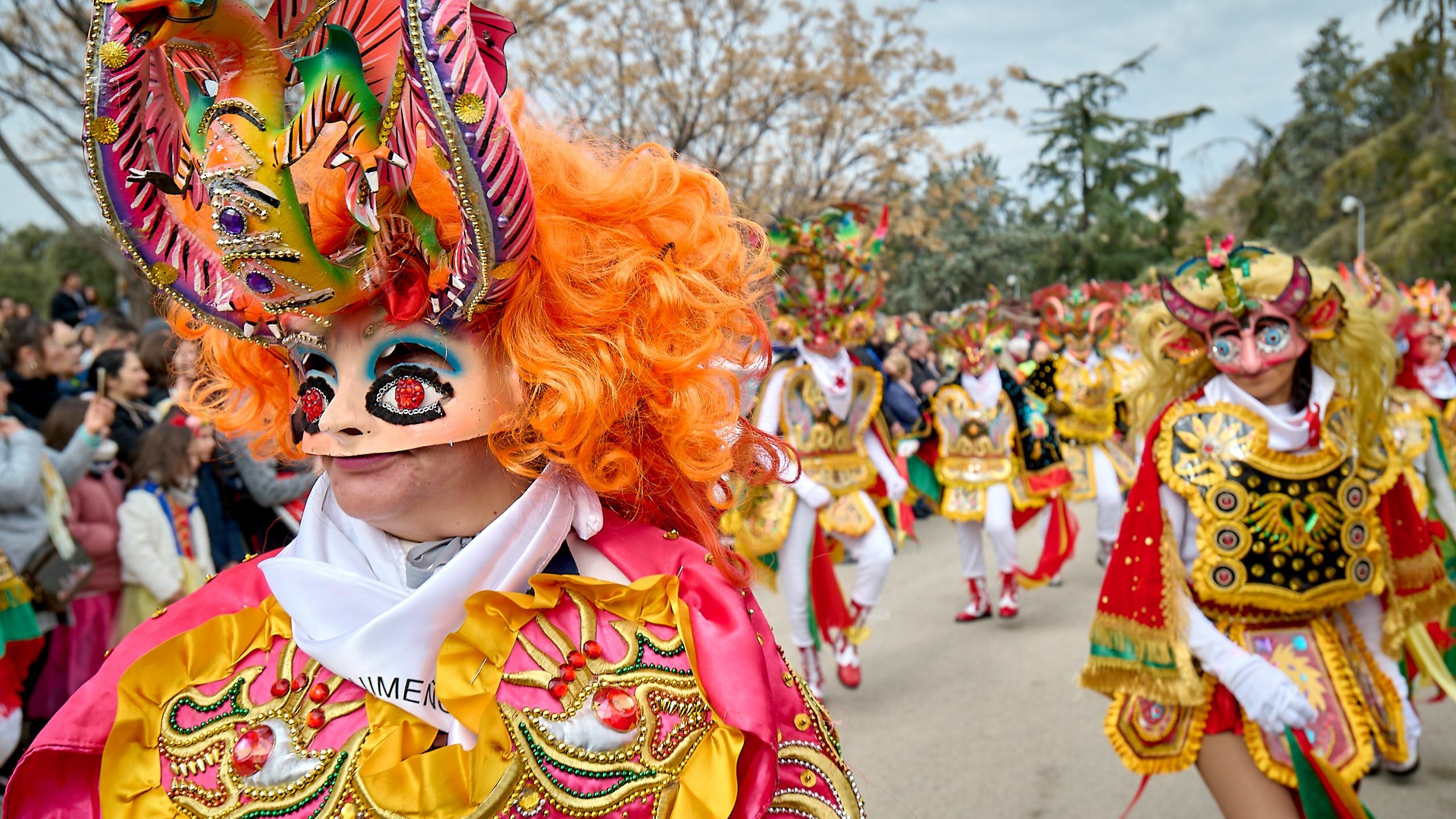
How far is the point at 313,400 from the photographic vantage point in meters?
1.66

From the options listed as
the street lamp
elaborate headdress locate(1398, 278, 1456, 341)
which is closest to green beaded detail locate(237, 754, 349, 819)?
elaborate headdress locate(1398, 278, 1456, 341)

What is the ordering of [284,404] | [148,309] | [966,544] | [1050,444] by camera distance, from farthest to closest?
[148,309]
[1050,444]
[966,544]
[284,404]

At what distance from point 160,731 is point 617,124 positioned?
38.7 ft

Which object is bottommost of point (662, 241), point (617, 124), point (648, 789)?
point (648, 789)

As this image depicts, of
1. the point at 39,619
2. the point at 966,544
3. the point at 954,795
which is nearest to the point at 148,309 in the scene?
the point at 39,619

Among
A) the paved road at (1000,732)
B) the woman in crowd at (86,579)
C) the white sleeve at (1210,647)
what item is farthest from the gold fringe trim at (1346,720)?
the woman in crowd at (86,579)

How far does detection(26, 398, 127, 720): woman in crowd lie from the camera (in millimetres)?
4234

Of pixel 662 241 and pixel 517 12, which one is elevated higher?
pixel 517 12

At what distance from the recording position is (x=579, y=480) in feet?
5.82

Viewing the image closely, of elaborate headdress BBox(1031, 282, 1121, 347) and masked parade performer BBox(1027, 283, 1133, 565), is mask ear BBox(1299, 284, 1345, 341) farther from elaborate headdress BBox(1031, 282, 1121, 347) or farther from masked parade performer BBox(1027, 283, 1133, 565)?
elaborate headdress BBox(1031, 282, 1121, 347)

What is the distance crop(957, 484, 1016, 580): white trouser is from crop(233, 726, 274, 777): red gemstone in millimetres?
6205

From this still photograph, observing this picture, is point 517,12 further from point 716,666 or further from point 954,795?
point 716,666

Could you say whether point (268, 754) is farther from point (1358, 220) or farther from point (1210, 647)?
point (1358, 220)

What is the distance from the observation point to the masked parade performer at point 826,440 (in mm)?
5656
